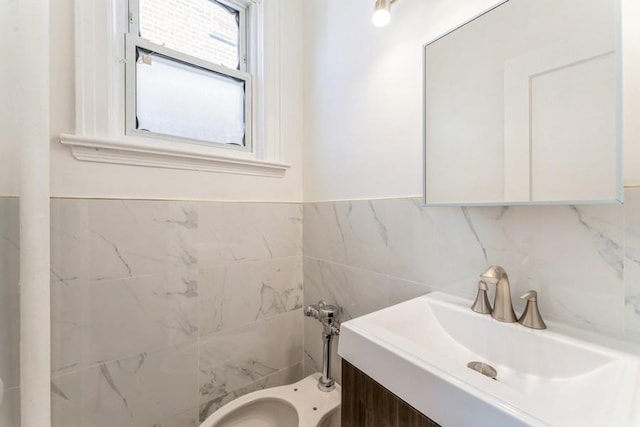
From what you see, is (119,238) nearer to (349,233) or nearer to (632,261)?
(349,233)

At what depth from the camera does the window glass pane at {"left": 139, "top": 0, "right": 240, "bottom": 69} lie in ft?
3.71

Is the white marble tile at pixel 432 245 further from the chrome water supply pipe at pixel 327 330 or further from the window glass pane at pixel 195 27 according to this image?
the window glass pane at pixel 195 27

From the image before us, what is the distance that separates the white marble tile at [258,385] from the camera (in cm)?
114

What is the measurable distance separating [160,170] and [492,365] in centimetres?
123

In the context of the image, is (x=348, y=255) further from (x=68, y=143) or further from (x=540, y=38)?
(x=68, y=143)

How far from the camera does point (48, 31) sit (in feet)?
2.60

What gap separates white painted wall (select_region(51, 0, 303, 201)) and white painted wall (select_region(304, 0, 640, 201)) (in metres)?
0.07

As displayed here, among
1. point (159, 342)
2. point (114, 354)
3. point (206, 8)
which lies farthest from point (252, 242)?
point (206, 8)

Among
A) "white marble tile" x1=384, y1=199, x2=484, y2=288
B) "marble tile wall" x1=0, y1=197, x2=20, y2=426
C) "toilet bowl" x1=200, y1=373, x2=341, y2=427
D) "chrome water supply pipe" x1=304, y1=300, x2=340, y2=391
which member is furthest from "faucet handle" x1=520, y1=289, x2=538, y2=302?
"marble tile wall" x1=0, y1=197, x2=20, y2=426

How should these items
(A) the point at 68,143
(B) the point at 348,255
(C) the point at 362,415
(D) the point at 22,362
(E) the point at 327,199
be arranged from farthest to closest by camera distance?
(E) the point at 327,199
(B) the point at 348,255
(A) the point at 68,143
(D) the point at 22,362
(C) the point at 362,415

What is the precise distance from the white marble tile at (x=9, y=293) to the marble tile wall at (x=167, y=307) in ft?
0.27

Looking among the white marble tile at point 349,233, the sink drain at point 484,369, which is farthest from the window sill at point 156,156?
the sink drain at point 484,369

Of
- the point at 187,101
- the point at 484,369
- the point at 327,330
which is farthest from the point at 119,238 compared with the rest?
the point at 484,369

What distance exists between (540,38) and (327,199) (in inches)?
34.7
